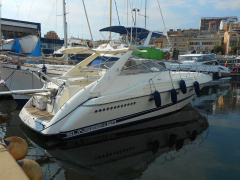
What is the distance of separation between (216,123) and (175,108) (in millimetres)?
1614

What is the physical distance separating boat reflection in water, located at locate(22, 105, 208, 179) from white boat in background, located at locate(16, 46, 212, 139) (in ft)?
1.04

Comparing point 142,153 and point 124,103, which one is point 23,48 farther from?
point 142,153

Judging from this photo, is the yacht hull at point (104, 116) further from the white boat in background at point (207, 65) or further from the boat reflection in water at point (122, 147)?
the white boat in background at point (207, 65)

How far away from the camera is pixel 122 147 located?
632cm

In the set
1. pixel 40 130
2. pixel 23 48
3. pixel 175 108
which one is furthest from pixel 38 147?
pixel 23 48

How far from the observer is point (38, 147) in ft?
20.7

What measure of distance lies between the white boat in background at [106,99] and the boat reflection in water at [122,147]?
32 cm

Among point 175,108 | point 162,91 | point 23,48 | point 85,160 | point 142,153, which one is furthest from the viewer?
point 23,48

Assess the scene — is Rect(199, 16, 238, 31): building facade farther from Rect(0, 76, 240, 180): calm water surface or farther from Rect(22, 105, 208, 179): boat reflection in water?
Rect(22, 105, 208, 179): boat reflection in water

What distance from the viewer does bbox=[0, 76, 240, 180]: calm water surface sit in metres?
4.95

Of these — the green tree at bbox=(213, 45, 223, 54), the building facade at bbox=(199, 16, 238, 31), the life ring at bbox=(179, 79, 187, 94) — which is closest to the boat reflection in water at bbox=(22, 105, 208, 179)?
→ the life ring at bbox=(179, 79, 187, 94)

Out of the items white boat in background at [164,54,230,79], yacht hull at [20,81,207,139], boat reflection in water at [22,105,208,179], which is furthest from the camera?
white boat in background at [164,54,230,79]

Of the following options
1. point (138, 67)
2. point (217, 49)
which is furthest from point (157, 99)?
point (217, 49)

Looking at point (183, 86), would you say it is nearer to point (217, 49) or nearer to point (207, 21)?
point (217, 49)
